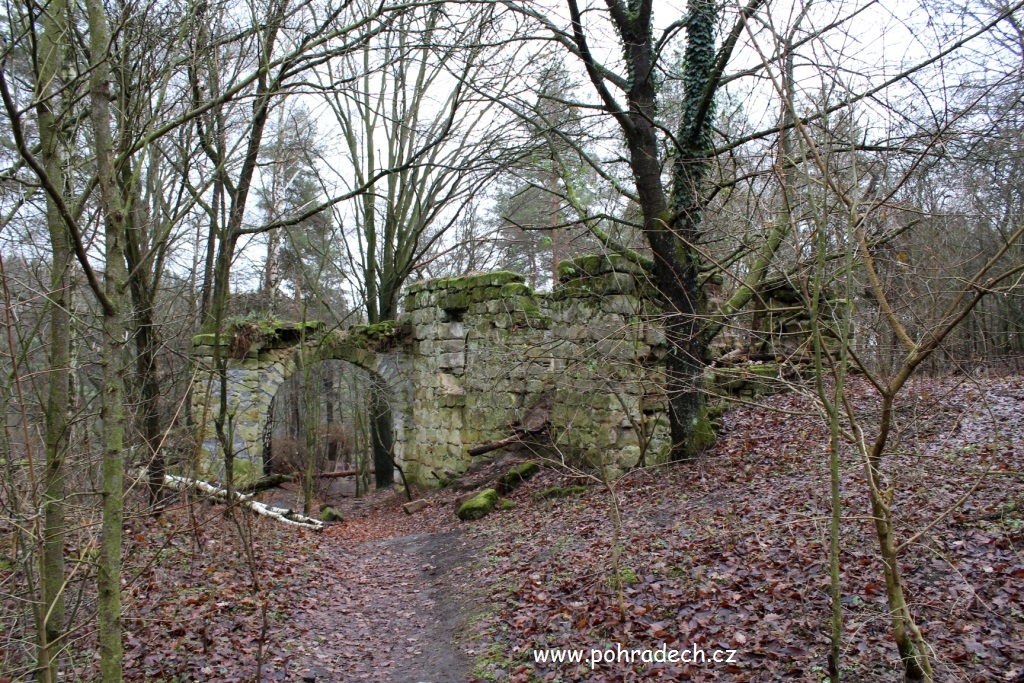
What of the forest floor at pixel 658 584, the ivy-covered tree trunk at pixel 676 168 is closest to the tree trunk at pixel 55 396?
the forest floor at pixel 658 584

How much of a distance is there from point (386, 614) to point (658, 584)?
258 centimetres

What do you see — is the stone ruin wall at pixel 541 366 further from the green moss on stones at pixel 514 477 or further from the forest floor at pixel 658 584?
the forest floor at pixel 658 584

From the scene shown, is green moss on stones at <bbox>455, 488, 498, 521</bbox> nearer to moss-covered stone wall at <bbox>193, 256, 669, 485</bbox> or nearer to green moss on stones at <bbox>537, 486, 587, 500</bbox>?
green moss on stones at <bbox>537, 486, 587, 500</bbox>

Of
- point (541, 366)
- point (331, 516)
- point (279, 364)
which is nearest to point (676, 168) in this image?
point (541, 366)

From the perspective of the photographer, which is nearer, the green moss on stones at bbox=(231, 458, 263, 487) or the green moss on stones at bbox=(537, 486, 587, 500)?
the green moss on stones at bbox=(537, 486, 587, 500)

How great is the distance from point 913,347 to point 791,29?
135 cm

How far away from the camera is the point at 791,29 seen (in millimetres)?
2619

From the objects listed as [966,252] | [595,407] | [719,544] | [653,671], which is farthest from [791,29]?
[966,252]

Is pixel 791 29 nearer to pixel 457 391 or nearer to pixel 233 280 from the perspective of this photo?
pixel 457 391

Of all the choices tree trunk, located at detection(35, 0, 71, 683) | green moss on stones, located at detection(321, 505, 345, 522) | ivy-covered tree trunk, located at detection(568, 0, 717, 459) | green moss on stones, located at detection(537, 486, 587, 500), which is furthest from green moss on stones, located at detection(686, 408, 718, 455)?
green moss on stones, located at detection(321, 505, 345, 522)

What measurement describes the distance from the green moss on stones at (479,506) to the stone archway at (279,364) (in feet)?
13.0

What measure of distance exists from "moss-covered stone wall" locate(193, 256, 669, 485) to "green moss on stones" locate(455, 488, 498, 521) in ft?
3.36

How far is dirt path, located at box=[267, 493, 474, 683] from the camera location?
4.41 m

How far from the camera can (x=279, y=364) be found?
1238 centimetres
